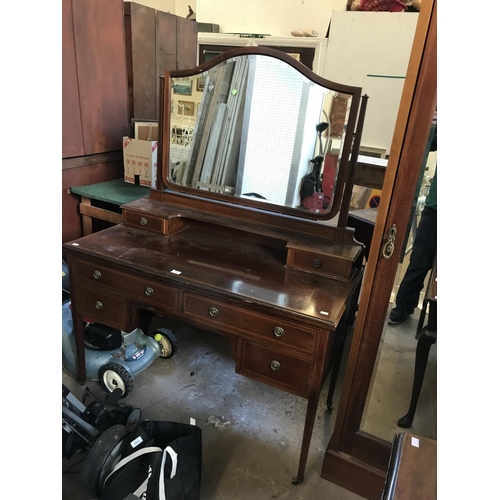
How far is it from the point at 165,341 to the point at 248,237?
749 mm

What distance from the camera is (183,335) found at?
2236 mm

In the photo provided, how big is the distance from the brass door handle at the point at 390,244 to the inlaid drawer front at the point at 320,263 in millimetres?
234

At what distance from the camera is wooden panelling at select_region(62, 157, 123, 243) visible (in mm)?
2105

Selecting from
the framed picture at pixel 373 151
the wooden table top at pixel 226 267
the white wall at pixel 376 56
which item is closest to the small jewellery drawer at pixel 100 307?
the wooden table top at pixel 226 267

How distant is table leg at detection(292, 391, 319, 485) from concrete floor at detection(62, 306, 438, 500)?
0.15 ft

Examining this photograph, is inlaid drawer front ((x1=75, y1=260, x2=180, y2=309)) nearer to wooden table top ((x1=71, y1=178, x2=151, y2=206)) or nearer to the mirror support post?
wooden table top ((x1=71, y1=178, x2=151, y2=206))

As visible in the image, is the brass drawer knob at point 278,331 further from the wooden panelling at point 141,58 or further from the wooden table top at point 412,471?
the wooden panelling at point 141,58

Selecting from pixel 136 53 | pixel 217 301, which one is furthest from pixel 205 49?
pixel 217 301

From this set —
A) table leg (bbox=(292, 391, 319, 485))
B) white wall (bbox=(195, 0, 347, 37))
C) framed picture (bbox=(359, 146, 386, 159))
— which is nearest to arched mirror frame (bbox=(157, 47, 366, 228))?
table leg (bbox=(292, 391, 319, 485))

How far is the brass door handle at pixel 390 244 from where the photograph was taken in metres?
1.09

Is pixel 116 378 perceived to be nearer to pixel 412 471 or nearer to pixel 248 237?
pixel 248 237
